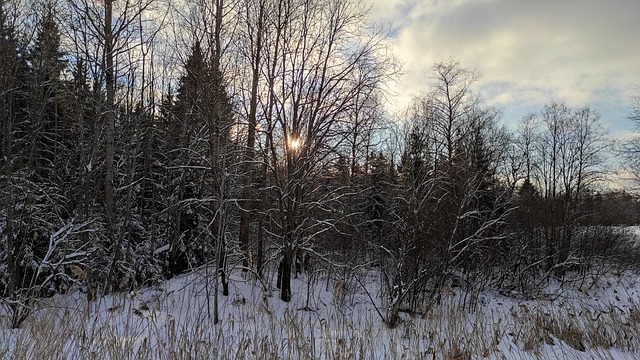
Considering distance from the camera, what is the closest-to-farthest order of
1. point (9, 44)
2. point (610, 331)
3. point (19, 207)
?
point (610, 331), point (9, 44), point (19, 207)

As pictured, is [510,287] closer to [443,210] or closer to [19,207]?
[443,210]

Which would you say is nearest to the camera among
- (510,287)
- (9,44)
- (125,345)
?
(125,345)

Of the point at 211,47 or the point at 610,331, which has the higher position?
the point at 211,47

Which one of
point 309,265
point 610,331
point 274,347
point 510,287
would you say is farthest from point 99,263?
point 510,287

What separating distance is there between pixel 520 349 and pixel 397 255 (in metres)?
5.44

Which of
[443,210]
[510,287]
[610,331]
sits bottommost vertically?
[510,287]

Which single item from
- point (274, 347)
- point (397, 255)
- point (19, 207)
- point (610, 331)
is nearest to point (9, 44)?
point (19, 207)

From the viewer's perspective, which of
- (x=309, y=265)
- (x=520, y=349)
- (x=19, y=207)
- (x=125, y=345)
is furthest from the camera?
(x=309, y=265)

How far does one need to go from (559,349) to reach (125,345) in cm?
522

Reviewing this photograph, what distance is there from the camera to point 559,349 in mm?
4938

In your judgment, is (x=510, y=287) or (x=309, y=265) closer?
(x=309, y=265)

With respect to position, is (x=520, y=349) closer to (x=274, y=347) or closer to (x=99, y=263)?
(x=274, y=347)

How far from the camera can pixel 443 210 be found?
1164 centimetres

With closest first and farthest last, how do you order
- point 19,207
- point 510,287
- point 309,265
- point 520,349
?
point 520,349
point 19,207
point 309,265
point 510,287
